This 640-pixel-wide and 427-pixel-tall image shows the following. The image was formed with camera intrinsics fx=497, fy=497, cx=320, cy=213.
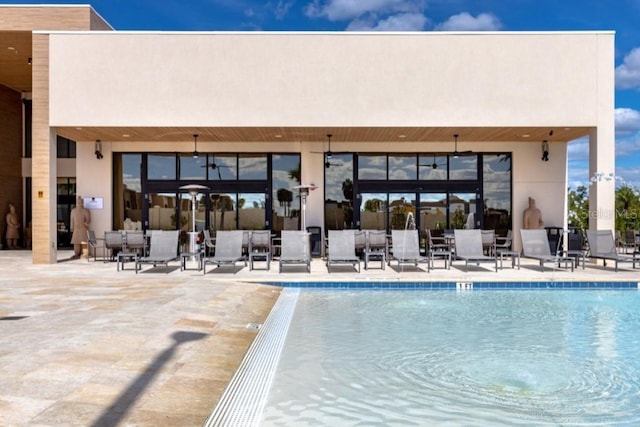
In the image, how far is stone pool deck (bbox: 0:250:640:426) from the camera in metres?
3.19

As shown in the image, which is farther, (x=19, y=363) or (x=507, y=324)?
(x=507, y=324)

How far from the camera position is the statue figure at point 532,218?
45.4ft

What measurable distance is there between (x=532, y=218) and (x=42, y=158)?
12.9 metres

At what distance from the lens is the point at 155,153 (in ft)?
48.2

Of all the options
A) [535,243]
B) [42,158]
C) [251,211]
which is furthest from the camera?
[251,211]

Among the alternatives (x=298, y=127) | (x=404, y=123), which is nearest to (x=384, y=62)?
(x=404, y=123)

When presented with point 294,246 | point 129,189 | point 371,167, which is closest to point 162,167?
point 129,189

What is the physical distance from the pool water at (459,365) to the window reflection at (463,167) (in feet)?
24.2

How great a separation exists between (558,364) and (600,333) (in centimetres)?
164

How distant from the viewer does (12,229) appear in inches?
735

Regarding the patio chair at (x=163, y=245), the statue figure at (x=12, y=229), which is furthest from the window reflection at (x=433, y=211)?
the statue figure at (x=12, y=229)

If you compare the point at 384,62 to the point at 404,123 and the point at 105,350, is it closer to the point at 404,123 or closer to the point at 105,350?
the point at 404,123

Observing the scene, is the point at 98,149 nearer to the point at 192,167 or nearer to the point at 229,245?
the point at 192,167

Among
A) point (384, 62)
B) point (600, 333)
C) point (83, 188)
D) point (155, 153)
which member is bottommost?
point (600, 333)
